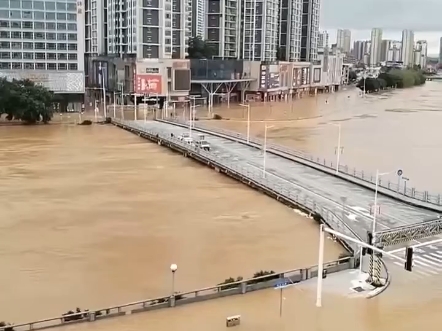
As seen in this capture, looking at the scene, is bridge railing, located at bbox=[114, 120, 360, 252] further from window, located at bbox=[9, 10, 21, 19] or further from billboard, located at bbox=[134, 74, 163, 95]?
window, located at bbox=[9, 10, 21, 19]

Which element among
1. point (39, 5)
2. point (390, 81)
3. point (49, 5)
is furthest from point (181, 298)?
point (390, 81)

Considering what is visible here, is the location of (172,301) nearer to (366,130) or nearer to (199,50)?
(366,130)

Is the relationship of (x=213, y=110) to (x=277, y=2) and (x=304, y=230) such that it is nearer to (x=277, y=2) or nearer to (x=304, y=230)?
(x=277, y=2)

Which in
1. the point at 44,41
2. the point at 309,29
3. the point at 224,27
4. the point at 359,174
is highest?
the point at 309,29

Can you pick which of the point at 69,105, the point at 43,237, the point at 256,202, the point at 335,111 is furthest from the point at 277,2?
the point at 43,237

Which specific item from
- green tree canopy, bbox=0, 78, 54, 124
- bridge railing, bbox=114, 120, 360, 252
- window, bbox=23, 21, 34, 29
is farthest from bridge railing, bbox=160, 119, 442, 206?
window, bbox=23, 21, 34, 29
